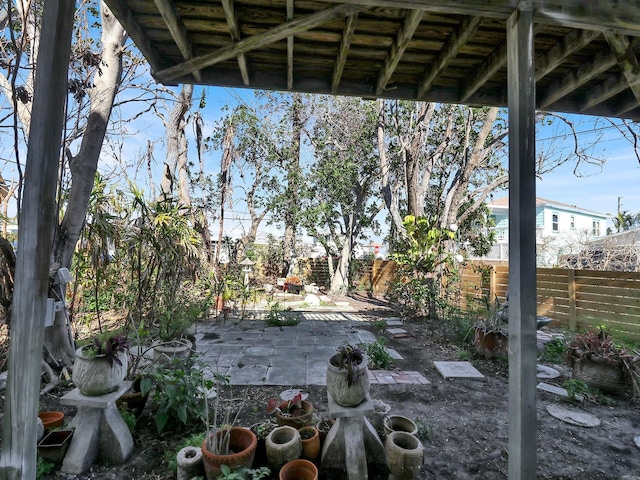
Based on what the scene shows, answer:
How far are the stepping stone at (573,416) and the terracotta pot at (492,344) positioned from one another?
115 cm

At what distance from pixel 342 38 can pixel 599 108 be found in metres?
2.46

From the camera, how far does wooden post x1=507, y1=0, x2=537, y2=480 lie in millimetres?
1498

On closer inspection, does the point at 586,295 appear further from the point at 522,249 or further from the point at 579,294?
the point at 522,249

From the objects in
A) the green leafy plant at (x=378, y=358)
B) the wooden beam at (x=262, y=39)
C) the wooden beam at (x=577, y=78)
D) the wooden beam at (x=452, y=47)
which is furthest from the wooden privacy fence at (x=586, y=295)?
the wooden beam at (x=262, y=39)

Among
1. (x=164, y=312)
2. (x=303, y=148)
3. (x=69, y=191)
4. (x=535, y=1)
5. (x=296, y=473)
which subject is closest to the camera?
(x=535, y=1)

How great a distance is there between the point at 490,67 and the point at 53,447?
3718 millimetres

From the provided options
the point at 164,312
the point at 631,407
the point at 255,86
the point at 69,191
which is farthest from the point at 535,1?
the point at 164,312

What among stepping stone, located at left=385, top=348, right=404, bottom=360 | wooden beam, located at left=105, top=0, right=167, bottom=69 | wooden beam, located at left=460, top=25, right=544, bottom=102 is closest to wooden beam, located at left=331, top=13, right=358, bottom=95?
wooden beam, located at left=460, top=25, right=544, bottom=102

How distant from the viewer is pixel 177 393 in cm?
217

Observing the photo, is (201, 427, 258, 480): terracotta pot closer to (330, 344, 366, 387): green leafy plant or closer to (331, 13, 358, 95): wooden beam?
(330, 344, 366, 387): green leafy plant

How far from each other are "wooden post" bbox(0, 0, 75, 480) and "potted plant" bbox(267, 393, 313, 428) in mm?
1241

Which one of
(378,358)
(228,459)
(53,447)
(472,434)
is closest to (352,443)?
(228,459)

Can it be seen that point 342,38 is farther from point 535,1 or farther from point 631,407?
point 631,407

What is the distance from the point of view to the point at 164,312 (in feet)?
14.0
